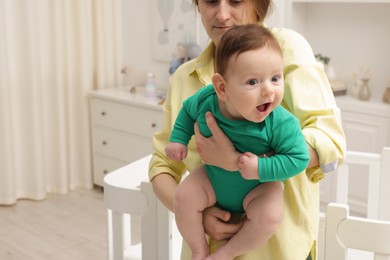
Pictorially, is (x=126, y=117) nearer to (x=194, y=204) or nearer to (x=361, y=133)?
(x=361, y=133)

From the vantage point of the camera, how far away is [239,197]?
3.67 feet

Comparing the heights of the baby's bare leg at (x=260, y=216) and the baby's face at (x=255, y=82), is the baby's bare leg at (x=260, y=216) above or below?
below

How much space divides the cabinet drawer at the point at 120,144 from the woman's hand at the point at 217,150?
8.47 ft

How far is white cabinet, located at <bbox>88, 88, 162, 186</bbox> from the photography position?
12.0 ft

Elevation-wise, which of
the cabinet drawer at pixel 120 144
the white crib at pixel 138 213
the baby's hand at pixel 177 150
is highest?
the baby's hand at pixel 177 150

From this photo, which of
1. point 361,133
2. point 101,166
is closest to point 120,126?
point 101,166

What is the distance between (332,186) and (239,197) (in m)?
2.19

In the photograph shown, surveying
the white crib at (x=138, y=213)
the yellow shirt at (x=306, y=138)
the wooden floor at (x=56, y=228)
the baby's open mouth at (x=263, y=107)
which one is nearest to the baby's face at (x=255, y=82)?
the baby's open mouth at (x=263, y=107)

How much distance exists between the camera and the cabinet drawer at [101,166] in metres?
3.97

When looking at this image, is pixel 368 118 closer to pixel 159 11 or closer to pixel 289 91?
pixel 159 11

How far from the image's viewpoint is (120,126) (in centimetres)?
387

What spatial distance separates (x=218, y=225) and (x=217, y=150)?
16 centimetres

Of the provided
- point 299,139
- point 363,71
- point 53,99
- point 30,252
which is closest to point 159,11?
point 53,99

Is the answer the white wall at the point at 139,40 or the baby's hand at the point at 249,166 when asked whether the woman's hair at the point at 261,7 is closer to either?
the baby's hand at the point at 249,166
